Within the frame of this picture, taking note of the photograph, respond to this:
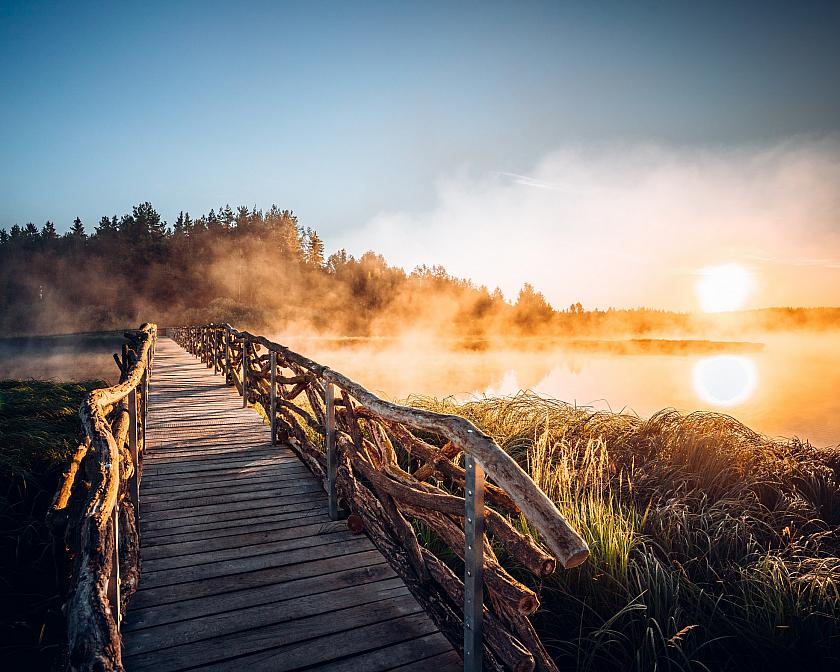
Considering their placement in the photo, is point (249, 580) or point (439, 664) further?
point (249, 580)

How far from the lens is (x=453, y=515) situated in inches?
82.5

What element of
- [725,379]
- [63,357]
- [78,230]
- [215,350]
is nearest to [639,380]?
[725,379]

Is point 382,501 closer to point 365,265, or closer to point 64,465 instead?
point 64,465

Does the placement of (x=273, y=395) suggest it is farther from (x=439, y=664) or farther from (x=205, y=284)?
(x=205, y=284)

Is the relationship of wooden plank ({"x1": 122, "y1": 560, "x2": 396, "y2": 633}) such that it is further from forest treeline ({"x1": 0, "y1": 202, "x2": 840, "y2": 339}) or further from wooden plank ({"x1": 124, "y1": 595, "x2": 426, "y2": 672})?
forest treeline ({"x1": 0, "y1": 202, "x2": 840, "y2": 339})

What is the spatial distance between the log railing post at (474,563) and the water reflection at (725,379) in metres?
17.7

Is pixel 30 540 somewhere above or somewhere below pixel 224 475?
below

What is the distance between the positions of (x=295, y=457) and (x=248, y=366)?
3101mm

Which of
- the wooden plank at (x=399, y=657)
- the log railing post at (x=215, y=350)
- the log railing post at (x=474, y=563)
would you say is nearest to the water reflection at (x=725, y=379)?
the log railing post at (x=215, y=350)

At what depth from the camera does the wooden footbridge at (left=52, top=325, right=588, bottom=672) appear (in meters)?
1.70

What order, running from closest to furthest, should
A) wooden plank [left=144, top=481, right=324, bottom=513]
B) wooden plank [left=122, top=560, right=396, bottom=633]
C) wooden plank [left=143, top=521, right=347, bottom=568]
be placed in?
wooden plank [left=122, top=560, right=396, bottom=633] → wooden plank [left=143, top=521, right=347, bottom=568] → wooden plank [left=144, top=481, right=324, bottom=513]

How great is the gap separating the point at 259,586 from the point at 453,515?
1.33 metres

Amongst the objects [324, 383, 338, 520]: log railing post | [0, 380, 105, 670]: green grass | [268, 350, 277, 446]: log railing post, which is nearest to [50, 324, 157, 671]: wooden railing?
[0, 380, 105, 670]: green grass

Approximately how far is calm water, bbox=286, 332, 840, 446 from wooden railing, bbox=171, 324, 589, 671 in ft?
17.8
